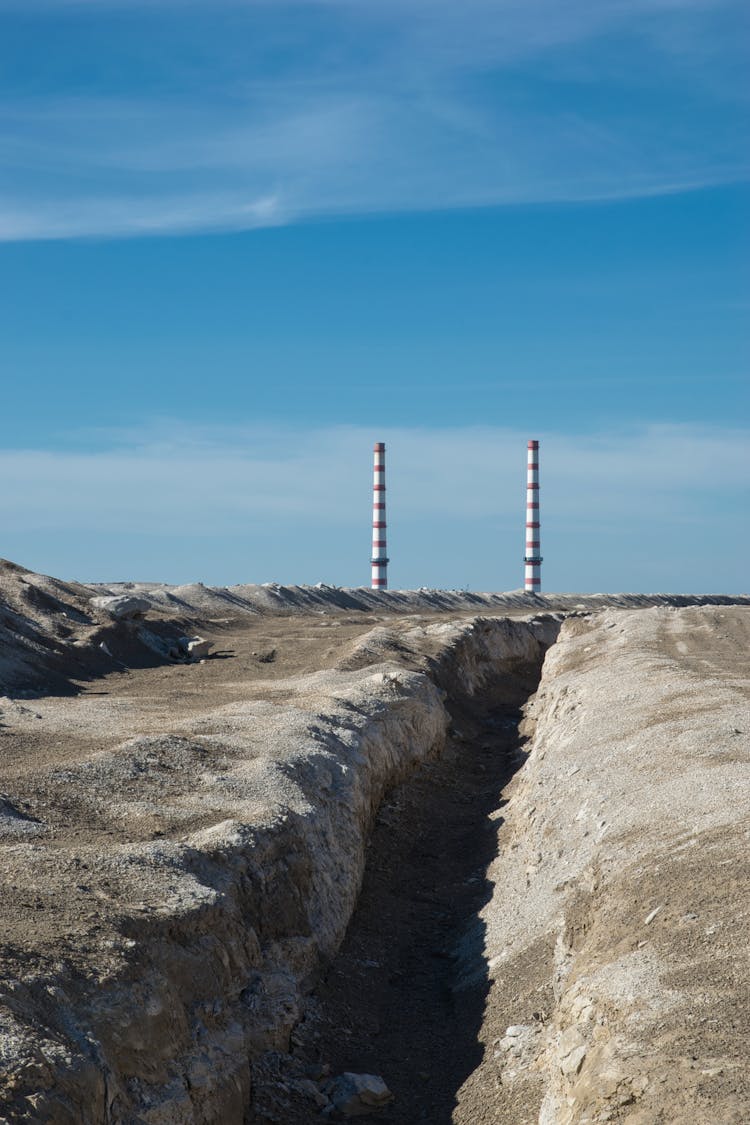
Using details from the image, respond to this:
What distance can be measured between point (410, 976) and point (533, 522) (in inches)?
2792

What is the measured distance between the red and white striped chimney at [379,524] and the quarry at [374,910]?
53463mm

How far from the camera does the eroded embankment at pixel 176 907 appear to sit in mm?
8469

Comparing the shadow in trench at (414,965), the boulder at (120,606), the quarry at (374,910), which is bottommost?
the shadow in trench at (414,965)

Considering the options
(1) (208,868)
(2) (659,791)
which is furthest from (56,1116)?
(2) (659,791)

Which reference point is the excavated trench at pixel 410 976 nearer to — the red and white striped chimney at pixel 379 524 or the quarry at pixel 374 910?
the quarry at pixel 374 910

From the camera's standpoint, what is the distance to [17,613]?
36062 mm

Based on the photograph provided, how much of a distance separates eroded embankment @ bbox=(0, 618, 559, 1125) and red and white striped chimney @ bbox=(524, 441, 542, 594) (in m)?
64.1

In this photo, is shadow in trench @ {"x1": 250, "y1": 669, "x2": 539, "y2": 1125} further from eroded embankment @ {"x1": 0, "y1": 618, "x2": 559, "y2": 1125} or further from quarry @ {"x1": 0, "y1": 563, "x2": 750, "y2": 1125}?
eroded embankment @ {"x1": 0, "y1": 618, "x2": 559, "y2": 1125}

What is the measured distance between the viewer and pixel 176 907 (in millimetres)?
10852

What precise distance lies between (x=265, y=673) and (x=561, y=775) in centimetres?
1611

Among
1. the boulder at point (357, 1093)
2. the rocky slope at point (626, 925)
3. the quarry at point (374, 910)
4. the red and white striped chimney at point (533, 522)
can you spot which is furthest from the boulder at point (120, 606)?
the red and white striped chimney at point (533, 522)

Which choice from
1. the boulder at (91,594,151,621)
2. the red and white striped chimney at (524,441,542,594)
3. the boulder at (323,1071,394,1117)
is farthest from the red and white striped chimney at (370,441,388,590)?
the boulder at (323,1071,394,1117)

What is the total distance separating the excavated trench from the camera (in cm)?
1112

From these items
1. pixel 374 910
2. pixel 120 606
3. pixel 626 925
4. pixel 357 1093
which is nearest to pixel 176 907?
pixel 357 1093
